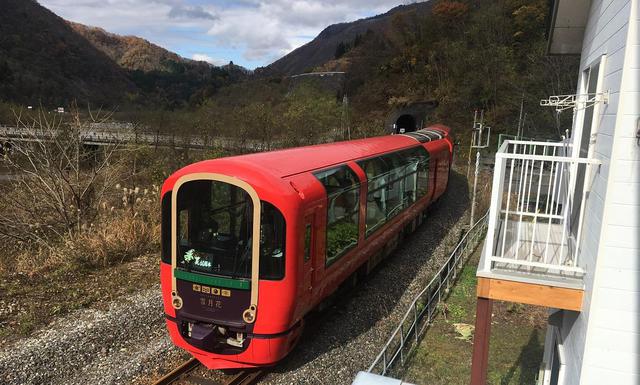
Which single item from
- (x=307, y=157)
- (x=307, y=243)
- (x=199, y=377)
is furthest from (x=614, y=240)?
(x=199, y=377)

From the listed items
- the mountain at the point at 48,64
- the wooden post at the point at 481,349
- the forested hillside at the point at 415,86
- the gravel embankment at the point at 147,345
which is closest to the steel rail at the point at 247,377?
the gravel embankment at the point at 147,345

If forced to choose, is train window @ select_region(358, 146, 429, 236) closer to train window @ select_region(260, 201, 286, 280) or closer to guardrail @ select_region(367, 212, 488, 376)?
guardrail @ select_region(367, 212, 488, 376)

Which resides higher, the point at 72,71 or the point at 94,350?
the point at 72,71

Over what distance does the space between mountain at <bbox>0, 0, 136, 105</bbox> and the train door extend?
72055 mm

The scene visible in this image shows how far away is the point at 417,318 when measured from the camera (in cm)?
780

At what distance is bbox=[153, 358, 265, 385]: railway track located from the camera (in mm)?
5754

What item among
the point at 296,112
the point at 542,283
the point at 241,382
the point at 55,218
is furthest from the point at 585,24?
the point at 296,112

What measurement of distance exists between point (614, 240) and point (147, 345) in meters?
6.19

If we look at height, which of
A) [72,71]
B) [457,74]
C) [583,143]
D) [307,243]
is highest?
[72,71]

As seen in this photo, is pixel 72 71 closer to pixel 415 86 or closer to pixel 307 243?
pixel 415 86

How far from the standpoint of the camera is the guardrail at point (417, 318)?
6.08m

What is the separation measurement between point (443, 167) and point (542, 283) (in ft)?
39.7

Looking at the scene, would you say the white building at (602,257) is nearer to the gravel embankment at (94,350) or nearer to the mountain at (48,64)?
→ the gravel embankment at (94,350)

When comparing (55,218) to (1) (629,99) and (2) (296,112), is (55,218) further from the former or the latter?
(2) (296,112)
